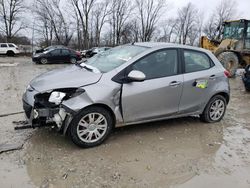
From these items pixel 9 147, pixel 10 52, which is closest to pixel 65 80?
pixel 9 147

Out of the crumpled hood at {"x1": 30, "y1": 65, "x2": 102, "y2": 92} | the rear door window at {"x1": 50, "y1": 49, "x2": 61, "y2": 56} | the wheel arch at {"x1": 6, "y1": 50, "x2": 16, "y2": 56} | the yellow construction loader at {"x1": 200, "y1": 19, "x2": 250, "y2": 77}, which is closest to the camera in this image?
the crumpled hood at {"x1": 30, "y1": 65, "x2": 102, "y2": 92}

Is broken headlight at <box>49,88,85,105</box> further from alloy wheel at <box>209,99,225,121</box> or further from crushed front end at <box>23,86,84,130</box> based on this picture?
alloy wheel at <box>209,99,225,121</box>

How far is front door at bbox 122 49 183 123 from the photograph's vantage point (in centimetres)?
396

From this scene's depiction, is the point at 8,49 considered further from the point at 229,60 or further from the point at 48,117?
the point at 48,117

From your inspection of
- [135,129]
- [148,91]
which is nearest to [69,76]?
[148,91]

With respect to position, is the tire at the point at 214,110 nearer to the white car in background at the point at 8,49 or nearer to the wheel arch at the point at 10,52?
the white car in background at the point at 8,49

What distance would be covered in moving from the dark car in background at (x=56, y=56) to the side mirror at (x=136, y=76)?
57.0ft

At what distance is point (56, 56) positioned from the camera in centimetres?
2073

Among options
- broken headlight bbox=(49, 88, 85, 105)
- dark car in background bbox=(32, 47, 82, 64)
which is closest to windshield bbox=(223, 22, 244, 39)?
broken headlight bbox=(49, 88, 85, 105)

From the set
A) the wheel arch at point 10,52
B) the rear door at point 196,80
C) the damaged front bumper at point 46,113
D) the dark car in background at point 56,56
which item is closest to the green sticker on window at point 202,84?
the rear door at point 196,80

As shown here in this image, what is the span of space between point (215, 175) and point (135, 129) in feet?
5.63

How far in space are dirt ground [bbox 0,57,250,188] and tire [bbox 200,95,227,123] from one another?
8.3 inches

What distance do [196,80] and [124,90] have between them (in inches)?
59.9

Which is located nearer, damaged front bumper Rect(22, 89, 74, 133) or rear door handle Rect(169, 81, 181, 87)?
damaged front bumper Rect(22, 89, 74, 133)
